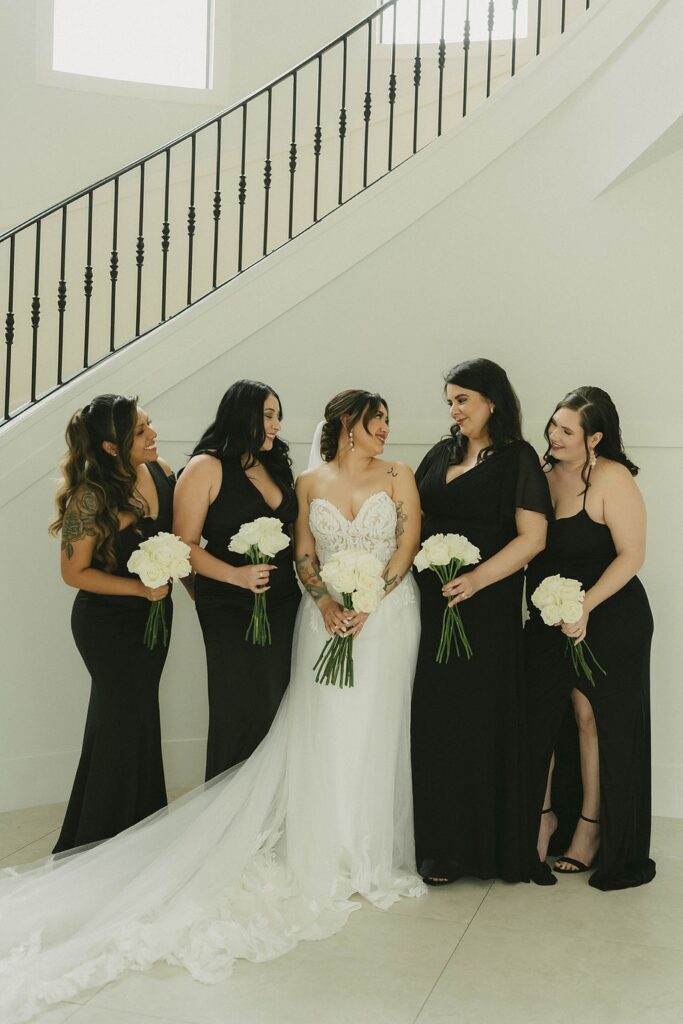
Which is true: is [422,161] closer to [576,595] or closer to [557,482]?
[557,482]

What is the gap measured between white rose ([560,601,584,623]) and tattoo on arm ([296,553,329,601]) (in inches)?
38.1

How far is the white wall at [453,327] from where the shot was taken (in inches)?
192

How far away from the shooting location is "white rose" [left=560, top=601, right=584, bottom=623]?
3762 millimetres

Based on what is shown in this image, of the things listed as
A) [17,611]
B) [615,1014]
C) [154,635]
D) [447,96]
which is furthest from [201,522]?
[447,96]

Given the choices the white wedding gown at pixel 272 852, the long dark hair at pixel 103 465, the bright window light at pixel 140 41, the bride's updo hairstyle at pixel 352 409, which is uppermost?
the bright window light at pixel 140 41

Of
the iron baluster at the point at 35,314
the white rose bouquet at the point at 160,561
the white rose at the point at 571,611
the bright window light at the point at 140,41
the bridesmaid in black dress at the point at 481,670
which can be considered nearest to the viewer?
the white rose bouquet at the point at 160,561

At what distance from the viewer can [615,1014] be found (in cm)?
292

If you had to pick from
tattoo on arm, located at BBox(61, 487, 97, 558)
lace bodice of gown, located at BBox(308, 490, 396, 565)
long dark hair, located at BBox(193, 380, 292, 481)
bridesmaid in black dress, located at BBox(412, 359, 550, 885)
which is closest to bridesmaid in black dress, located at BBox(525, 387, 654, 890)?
bridesmaid in black dress, located at BBox(412, 359, 550, 885)

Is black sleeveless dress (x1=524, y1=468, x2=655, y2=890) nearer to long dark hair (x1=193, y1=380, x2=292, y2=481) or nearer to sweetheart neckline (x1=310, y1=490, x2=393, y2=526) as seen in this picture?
sweetheart neckline (x1=310, y1=490, x2=393, y2=526)

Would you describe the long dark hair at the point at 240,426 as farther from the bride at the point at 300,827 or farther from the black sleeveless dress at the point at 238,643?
the bride at the point at 300,827

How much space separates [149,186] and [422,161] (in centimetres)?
327

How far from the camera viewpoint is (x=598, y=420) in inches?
159

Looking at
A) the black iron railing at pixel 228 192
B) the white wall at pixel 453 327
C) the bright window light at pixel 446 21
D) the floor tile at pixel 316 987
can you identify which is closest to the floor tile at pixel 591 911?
the floor tile at pixel 316 987

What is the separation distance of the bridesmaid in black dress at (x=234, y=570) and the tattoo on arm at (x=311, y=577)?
Result: 0.07 metres
